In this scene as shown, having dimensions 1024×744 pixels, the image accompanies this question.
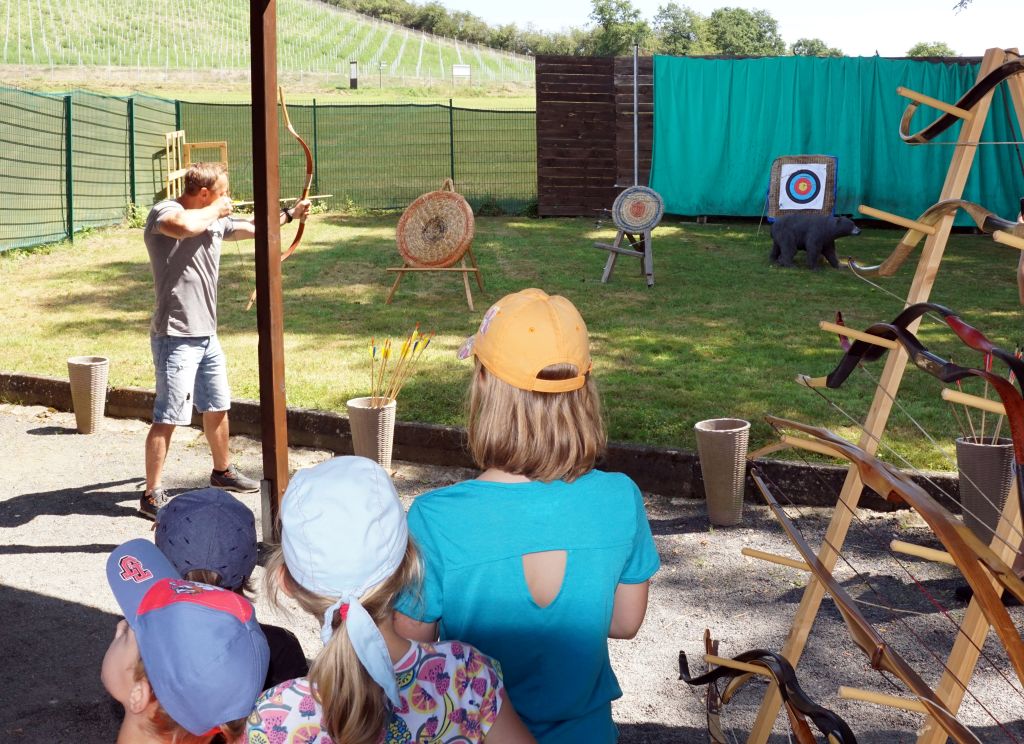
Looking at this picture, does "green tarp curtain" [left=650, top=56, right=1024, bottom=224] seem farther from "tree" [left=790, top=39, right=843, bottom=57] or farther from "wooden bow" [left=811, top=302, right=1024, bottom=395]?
"tree" [left=790, top=39, right=843, bottom=57]

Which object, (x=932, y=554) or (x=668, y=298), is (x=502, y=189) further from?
(x=932, y=554)

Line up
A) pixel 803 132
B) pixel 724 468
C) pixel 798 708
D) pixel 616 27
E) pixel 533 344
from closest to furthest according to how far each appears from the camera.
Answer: pixel 533 344 < pixel 798 708 < pixel 724 468 < pixel 803 132 < pixel 616 27

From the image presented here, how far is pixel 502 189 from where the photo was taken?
18000 mm

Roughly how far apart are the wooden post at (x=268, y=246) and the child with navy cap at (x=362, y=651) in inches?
97.9

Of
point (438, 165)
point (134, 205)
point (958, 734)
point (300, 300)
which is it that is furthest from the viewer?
point (438, 165)

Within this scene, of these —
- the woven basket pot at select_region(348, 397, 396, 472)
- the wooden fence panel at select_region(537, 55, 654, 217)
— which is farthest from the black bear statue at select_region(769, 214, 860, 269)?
the woven basket pot at select_region(348, 397, 396, 472)

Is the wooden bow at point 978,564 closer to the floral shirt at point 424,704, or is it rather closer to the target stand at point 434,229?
the floral shirt at point 424,704

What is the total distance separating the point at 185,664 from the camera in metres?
1.50

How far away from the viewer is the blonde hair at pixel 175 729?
1.55m

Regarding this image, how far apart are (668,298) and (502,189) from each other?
9.03 meters

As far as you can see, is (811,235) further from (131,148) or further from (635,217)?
(131,148)

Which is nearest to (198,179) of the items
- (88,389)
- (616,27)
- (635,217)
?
(88,389)

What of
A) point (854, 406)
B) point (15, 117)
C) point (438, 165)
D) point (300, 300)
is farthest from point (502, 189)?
point (854, 406)

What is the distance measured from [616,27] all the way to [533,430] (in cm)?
7233
